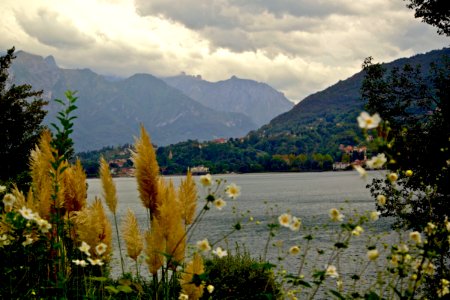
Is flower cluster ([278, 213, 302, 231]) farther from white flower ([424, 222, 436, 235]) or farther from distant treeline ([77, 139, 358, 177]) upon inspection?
distant treeline ([77, 139, 358, 177])

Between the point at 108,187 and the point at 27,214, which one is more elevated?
the point at 108,187

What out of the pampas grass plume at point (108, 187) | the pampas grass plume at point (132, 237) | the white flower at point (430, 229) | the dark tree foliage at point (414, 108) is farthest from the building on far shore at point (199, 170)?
the white flower at point (430, 229)

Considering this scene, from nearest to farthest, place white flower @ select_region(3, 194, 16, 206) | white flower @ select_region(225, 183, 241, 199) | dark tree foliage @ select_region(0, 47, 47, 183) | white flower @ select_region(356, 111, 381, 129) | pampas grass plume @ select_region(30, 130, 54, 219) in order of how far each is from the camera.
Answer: white flower @ select_region(356, 111, 381, 129)
white flower @ select_region(225, 183, 241, 199)
white flower @ select_region(3, 194, 16, 206)
pampas grass plume @ select_region(30, 130, 54, 219)
dark tree foliage @ select_region(0, 47, 47, 183)

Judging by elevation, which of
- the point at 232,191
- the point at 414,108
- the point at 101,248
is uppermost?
the point at 414,108

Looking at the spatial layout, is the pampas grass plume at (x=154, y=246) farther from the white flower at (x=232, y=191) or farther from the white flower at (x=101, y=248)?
the white flower at (x=232, y=191)

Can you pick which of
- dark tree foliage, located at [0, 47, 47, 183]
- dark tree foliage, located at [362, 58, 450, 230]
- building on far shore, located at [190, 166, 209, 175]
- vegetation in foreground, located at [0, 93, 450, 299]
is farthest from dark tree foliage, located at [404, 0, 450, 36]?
building on far shore, located at [190, 166, 209, 175]

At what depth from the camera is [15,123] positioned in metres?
26.6

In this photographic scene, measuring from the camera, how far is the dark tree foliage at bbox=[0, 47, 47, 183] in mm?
26047

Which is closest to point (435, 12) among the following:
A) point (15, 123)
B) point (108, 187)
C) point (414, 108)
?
point (414, 108)

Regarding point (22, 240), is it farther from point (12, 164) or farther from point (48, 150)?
point (12, 164)

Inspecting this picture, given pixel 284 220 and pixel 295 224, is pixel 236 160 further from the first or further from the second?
pixel 295 224

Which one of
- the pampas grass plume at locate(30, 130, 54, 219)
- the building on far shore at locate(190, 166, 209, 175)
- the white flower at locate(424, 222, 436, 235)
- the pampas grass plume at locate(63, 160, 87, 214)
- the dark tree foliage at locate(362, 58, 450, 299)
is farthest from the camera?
the building on far shore at locate(190, 166, 209, 175)

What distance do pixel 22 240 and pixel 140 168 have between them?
4.36 feet

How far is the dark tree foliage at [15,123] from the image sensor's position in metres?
26.0
